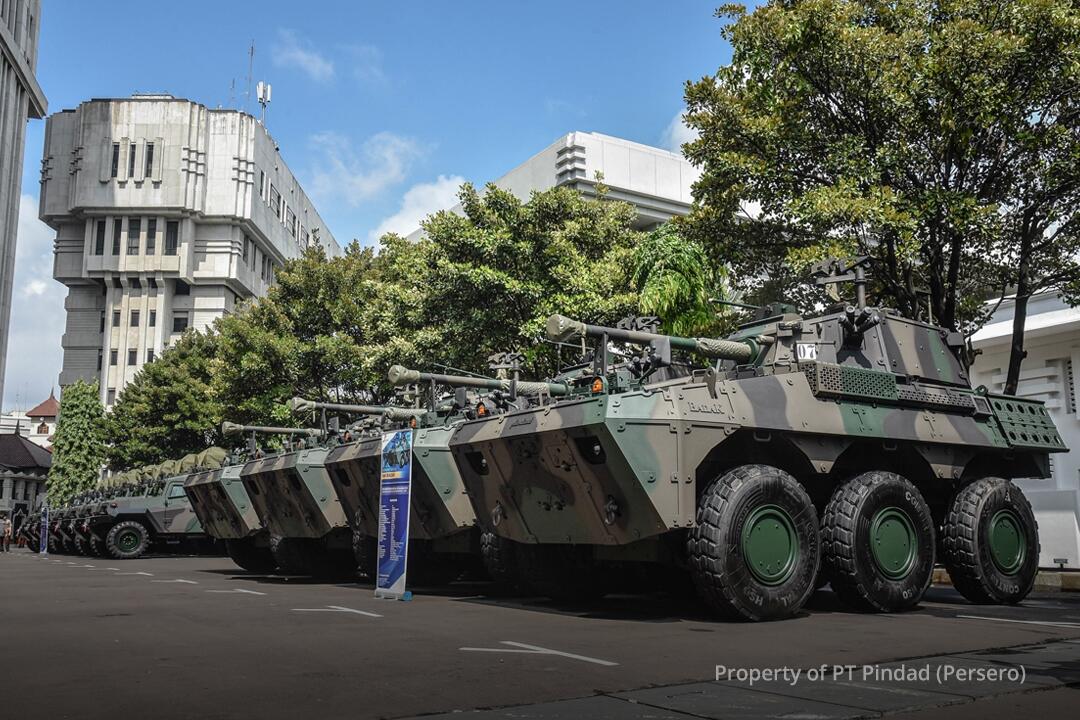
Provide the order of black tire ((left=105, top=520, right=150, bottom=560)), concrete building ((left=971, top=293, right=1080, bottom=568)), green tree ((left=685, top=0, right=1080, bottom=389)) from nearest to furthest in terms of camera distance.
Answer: green tree ((left=685, top=0, right=1080, bottom=389)) < concrete building ((left=971, top=293, right=1080, bottom=568)) < black tire ((left=105, top=520, right=150, bottom=560))

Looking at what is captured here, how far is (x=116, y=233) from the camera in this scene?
67938 millimetres

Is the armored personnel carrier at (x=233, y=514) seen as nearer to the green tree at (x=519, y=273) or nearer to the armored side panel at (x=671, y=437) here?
the green tree at (x=519, y=273)

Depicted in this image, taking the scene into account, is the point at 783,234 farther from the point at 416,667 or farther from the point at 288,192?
the point at 288,192

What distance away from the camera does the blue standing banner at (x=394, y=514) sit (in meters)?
11.2

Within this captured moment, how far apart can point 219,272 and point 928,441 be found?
208 feet

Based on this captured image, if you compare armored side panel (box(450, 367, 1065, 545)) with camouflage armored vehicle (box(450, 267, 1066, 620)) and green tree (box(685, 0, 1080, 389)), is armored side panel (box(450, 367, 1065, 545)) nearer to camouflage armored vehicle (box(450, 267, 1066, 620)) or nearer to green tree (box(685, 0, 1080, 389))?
camouflage armored vehicle (box(450, 267, 1066, 620))

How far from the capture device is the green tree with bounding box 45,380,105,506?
46.9 m

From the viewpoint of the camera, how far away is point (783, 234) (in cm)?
1541

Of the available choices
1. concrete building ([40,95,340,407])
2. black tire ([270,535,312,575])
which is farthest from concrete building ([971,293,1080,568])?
concrete building ([40,95,340,407])

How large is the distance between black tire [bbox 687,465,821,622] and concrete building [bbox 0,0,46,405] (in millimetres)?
50283

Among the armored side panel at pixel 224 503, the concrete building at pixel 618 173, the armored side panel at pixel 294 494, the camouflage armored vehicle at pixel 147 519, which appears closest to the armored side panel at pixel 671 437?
the armored side panel at pixel 294 494

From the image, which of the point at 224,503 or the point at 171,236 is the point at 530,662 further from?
the point at 171,236

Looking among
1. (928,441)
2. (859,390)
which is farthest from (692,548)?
(928,441)

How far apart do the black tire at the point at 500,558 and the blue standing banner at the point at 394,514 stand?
96 cm
